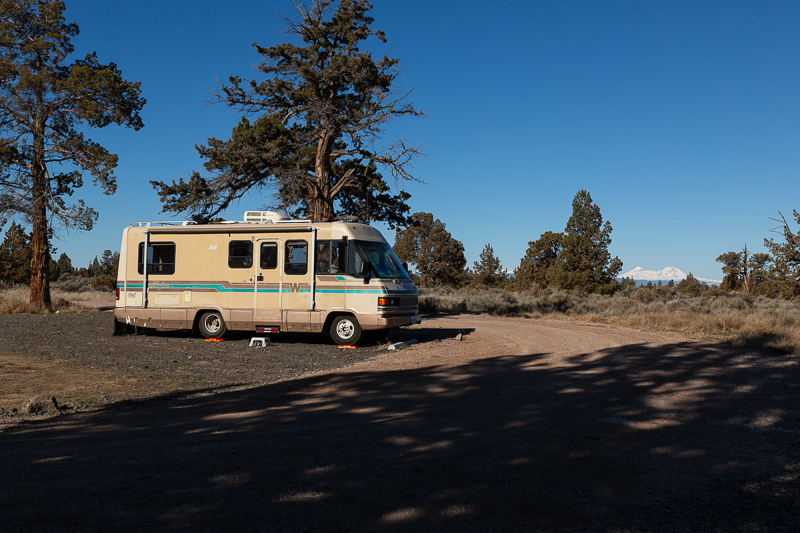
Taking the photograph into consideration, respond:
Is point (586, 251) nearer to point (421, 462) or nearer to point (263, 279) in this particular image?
point (263, 279)

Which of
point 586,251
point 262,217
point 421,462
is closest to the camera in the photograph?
point 421,462

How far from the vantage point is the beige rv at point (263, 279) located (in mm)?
13766

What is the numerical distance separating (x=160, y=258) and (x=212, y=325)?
2268 mm

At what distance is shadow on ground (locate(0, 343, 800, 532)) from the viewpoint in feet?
12.3

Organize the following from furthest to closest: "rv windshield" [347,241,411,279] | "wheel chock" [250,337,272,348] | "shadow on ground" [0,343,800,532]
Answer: "wheel chock" [250,337,272,348] < "rv windshield" [347,241,411,279] < "shadow on ground" [0,343,800,532]

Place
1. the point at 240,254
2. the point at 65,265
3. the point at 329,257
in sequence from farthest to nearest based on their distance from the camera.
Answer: the point at 65,265, the point at 240,254, the point at 329,257

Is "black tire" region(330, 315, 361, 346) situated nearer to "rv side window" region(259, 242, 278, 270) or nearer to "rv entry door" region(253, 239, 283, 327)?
"rv entry door" region(253, 239, 283, 327)

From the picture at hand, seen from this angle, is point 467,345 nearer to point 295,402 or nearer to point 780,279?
point 295,402

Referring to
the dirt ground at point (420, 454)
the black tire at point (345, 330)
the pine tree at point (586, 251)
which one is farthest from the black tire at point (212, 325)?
the pine tree at point (586, 251)

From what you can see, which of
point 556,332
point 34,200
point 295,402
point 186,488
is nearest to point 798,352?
point 556,332

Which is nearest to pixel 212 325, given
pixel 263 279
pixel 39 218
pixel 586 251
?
pixel 263 279

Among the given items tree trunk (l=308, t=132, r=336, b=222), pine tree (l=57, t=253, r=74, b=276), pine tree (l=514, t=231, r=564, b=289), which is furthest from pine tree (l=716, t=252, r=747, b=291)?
pine tree (l=57, t=253, r=74, b=276)

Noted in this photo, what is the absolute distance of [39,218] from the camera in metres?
22.1

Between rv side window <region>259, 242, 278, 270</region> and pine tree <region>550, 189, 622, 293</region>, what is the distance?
112ft
